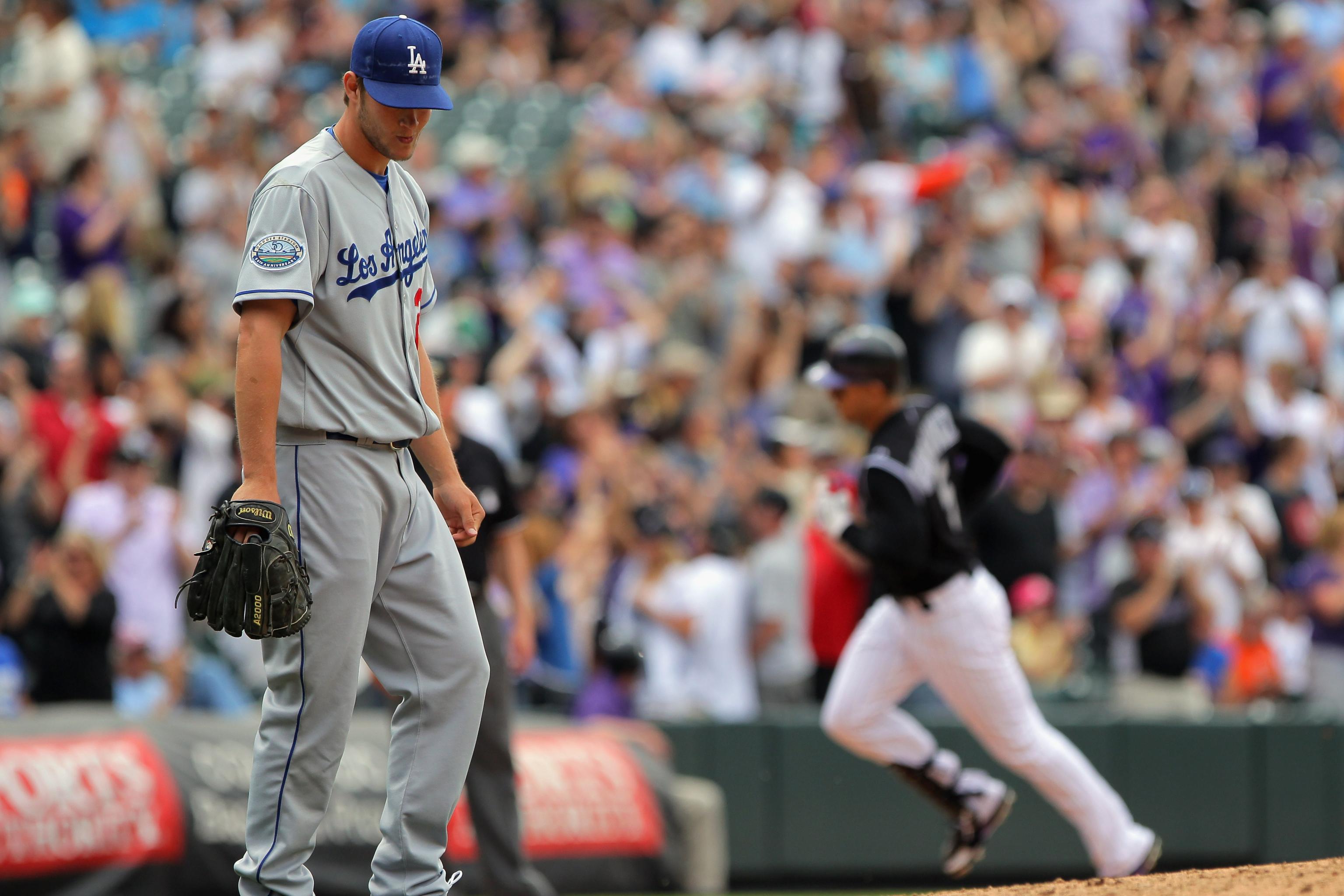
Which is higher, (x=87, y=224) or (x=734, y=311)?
(x=87, y=224)

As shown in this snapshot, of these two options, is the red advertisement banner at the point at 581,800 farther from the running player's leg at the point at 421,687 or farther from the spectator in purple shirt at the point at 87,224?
the spectator in purple shirt at the point at 87,224

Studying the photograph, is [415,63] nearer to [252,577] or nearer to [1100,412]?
Answer: [252,577]

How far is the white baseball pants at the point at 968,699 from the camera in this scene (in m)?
6.68

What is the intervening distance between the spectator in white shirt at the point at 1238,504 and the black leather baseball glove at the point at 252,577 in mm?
8945

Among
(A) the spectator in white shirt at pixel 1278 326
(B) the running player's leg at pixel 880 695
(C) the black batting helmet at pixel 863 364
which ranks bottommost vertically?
(B) the running player's leg at pixel 880 695

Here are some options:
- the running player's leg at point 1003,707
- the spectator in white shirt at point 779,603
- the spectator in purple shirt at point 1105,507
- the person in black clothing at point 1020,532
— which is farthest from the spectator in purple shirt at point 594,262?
the running player's leg at point 1003,707

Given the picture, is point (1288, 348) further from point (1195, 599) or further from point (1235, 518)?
point (1195, 599)

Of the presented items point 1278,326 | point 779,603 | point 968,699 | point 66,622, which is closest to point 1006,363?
point 1278,326

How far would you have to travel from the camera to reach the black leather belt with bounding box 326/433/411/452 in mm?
4473

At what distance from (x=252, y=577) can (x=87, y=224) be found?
8.59m

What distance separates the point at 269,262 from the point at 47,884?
15.6 feet

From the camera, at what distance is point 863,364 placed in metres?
6.76

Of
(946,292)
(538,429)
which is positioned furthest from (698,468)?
(946,292)

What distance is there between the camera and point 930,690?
11164 mm
